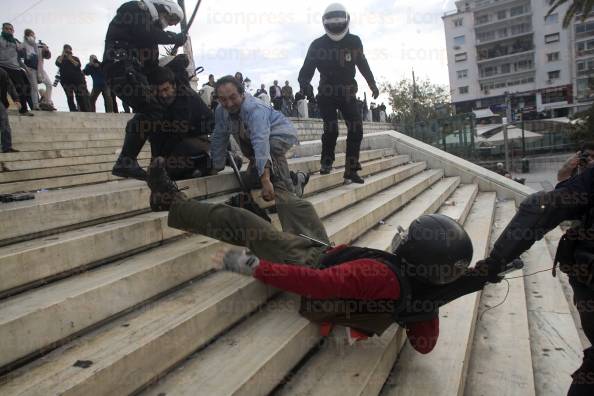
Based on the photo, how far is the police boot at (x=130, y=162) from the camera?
332 centimetres

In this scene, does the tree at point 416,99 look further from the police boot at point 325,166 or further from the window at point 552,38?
the police boot at point 325,166

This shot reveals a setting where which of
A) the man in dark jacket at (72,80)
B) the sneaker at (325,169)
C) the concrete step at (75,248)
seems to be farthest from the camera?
the man in dark jacket at (72,80)

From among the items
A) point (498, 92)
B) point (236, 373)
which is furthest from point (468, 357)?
point (498, 92)

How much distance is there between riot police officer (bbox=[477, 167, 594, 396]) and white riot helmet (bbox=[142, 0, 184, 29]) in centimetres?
317

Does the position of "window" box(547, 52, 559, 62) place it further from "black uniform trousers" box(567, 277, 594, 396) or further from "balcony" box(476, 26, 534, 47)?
"black uniform trousers" box(567, 277, 594, 396)

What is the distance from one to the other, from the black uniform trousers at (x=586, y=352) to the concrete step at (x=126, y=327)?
5.89ft

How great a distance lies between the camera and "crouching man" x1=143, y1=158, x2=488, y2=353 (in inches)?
86.1

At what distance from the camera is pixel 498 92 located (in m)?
53.6

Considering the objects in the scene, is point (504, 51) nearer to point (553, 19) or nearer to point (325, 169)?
point (553, 19)

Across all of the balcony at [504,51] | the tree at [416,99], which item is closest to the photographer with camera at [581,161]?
the tree at [416,99]

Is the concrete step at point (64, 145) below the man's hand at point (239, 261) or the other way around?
the other way around

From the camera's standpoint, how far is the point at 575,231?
7.30 ft

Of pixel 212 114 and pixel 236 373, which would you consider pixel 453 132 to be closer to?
pixel 212 114

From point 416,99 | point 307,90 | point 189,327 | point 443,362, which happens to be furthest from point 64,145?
point 416,99
